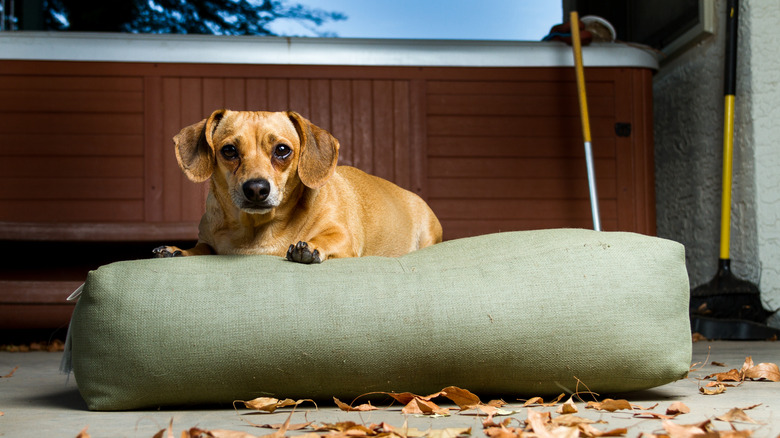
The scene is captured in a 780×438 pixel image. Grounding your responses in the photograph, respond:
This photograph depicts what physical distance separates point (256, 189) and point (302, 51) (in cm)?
268

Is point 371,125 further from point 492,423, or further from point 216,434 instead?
point 216,434

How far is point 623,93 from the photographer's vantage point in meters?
4.79

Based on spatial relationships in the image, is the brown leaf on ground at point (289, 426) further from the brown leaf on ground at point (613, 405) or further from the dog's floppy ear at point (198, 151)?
the dog's floppy ear at point (198, 151)

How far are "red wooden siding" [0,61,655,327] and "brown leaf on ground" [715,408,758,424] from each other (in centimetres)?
308

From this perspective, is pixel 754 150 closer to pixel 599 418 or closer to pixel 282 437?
pixel 599 418

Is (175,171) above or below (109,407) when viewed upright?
above

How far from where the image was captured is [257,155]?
2.17m

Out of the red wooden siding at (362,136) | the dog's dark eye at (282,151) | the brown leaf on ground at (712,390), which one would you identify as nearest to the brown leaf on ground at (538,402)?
the brown leaf on ground at (712,390)

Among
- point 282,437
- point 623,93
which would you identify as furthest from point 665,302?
point 623,93

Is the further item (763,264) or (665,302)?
(763,264)

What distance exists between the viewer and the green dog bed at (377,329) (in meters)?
1.78

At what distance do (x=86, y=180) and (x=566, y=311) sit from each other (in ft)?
11.7

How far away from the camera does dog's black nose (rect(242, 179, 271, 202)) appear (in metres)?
2.08

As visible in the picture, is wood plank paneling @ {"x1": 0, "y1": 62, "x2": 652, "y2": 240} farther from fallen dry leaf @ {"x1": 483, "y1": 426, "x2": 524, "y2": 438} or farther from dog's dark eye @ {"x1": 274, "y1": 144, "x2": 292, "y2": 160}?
fallen dry leaf @ {"x1": 483, "y1": 426, "x2": 524, "y2": 438}
